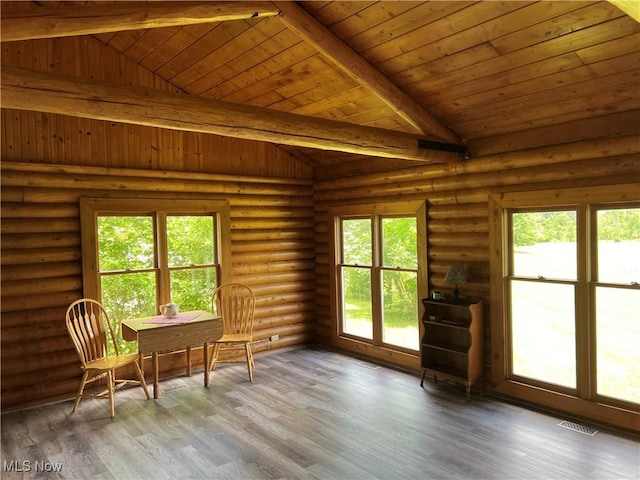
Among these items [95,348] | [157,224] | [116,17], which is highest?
[116,17]

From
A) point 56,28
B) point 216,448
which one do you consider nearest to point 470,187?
point 216,448

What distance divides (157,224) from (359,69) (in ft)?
9.40

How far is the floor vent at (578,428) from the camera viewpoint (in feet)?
11.9

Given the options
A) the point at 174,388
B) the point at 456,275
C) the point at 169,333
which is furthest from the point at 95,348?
the point at 456,275

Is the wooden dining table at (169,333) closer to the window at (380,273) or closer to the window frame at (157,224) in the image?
the window frame at (157,224)

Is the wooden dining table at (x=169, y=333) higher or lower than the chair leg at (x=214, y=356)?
higher

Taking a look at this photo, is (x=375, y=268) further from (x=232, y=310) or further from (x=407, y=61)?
(x=407, y=61)

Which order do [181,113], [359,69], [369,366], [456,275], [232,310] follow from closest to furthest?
[181,113], [359,69], [456,275], [369,366], [232,310]

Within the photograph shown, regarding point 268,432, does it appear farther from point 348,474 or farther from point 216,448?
point 348,474

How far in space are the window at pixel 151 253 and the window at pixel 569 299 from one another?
132 inches

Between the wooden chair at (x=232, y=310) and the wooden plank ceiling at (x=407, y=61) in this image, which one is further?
the wooden chair at (x=232, y=310)

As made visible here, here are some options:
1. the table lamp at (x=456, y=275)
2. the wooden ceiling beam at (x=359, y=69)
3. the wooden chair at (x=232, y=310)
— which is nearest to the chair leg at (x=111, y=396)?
the wooden chair at (x=232, y=310)

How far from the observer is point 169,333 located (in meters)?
4.49

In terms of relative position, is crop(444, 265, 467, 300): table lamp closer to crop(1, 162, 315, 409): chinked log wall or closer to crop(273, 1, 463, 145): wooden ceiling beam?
crop(273, 1, 463, 145): wooden ceiling beam
